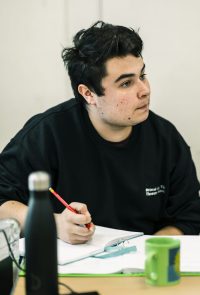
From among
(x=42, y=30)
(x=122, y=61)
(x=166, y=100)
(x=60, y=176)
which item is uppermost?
(x=42, y=30)

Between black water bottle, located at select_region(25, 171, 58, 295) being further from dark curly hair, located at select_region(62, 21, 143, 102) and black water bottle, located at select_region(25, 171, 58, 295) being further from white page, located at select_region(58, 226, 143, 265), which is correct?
dark curly hair, located at select_region(62, 21, 143, 102)

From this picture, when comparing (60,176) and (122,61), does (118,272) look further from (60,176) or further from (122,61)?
(122,61)

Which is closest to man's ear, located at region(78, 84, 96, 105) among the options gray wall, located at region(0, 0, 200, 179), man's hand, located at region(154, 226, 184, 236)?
gray wall, located at region(0, 0, 200, 179)

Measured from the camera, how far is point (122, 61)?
69.4 inches

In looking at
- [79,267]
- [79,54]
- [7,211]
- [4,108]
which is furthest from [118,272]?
[4,108]

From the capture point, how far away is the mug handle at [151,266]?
101 cm

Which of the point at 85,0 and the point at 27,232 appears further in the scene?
the point at 85,0

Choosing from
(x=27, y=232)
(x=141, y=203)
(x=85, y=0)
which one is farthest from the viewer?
(x=85, y=0)

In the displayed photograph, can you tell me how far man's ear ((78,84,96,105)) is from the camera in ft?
6.12

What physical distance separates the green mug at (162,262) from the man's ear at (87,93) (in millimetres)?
907

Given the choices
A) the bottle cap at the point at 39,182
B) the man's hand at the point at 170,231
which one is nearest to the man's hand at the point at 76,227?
the man's hand at the point at 170,231

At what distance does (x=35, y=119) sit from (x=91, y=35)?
39 centimetres

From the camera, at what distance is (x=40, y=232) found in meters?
0.80

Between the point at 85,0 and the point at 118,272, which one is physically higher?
the point at 85,0
